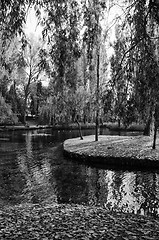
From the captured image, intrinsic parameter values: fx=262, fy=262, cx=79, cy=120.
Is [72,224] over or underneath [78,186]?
over

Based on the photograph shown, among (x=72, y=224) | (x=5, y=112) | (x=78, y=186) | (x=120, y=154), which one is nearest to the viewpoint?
(x=72, y=224)

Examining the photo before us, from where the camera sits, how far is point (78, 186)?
10648 millimetres

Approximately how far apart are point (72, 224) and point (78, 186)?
14.7ft

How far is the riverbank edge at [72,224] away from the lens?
17.8 feet

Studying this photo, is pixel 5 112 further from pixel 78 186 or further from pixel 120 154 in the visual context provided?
pixel 78 186

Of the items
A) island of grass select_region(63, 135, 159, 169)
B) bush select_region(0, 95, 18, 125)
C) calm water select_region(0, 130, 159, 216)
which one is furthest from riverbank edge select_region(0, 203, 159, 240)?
bush select_region(0, 95, 18, 125)

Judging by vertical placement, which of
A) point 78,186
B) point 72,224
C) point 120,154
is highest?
point 120,154

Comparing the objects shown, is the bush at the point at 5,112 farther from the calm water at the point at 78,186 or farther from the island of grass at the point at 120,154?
the calm water at the point at 78,186

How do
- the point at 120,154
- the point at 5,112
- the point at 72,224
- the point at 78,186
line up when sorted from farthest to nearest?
the point at 5,112 → the point at 120,154 → the point at 78,186 → the point at 72,224

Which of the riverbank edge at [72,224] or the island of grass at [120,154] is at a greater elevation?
the island of grass at [120,154]

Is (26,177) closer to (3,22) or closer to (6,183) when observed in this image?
(6,183)

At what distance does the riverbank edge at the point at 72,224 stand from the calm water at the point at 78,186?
1.09 metres

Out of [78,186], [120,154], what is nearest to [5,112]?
[120,154]

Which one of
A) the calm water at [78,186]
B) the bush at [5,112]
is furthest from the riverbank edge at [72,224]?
the bush at [5,112]
